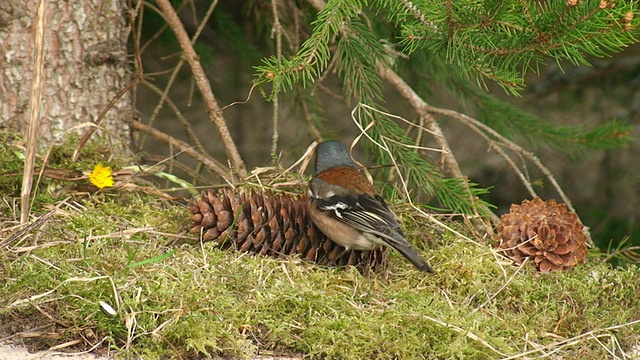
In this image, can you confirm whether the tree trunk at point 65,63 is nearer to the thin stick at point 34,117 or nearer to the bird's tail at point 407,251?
the thin stick at point 34,117

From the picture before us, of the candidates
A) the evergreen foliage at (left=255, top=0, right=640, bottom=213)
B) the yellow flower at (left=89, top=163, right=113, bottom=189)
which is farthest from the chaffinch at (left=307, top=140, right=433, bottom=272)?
the yellow flower at (left=89, top=163, right=113, bottom=189)

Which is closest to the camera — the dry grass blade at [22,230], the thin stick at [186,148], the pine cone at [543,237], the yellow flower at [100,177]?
the dry grass blade at [22,230]

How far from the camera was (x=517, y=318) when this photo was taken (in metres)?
2.44

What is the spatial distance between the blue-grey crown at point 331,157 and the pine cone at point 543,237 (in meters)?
0.64

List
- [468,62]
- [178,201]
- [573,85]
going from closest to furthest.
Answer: [468,62] → [178,201] → [573,85]

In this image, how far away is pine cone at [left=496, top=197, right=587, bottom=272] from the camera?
2820mm

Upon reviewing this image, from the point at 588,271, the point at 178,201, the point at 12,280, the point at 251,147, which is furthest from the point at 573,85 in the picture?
the point at 12,280

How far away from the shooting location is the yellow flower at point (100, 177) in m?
3.04

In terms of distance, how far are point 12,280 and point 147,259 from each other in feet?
1.27

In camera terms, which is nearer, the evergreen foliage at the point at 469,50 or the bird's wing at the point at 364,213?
the evergreen foliage at the point at 469,50

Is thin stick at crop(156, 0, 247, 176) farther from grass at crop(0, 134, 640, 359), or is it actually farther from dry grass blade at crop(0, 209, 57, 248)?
dry grass blade at crop(0, 209, 57, 248)

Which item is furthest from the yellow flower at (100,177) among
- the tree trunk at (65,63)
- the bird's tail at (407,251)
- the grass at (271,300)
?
the bird's tail at (407,251)

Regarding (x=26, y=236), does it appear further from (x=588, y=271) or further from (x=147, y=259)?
(x=588, y=271)

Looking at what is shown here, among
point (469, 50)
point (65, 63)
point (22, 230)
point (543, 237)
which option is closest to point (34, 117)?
point (22, 230)
